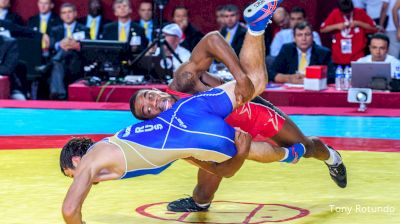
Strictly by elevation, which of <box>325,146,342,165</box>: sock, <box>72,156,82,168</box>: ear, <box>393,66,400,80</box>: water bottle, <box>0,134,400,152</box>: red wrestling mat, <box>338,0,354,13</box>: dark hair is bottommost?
<box>0,134,400,152</box>: red wrestling mat

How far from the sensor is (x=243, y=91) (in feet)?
19.6

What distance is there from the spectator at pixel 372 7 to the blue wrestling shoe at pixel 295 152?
603 cm

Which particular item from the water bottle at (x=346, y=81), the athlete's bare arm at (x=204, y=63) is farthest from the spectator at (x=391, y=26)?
the athlete's bare arm at (x=204, y=63)

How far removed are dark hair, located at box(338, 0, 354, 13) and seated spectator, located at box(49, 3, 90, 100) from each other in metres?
2.94

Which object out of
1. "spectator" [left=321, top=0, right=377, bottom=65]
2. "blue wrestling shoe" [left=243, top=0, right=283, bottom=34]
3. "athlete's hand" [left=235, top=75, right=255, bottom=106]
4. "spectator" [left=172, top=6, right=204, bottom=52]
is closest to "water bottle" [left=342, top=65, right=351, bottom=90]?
"spectator" [left=321, top=0, right=377, bottom=65]

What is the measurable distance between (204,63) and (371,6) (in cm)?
600

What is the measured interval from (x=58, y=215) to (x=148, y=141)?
0.86 m

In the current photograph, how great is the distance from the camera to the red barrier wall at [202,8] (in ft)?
42.5

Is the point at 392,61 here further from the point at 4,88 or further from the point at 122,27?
the point at 4,88

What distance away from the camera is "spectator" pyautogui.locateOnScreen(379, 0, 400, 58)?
11.9m

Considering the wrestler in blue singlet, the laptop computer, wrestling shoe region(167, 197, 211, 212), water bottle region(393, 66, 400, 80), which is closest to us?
the wrestler in blue singlet

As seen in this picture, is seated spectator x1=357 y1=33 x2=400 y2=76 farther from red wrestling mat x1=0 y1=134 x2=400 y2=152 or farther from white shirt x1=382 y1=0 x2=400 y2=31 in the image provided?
red wrestling mat x1=0 y1=134 x2=400 y2=152

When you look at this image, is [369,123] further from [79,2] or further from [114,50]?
[79,2]

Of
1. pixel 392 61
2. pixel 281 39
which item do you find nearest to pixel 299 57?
pixel 281 39
